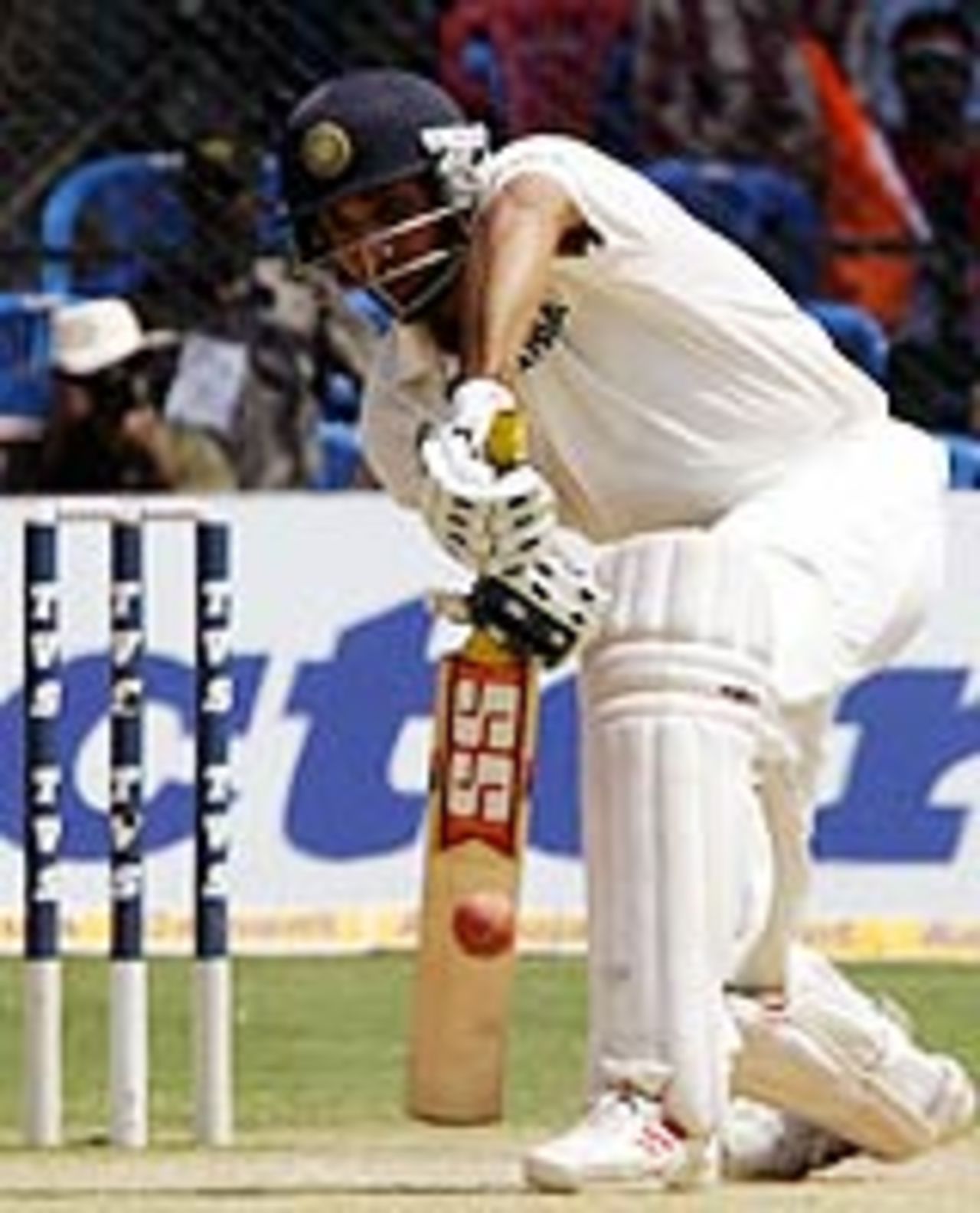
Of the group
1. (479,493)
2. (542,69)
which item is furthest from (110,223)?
(479,493)

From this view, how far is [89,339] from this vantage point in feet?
47.7

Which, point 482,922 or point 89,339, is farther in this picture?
point 89,339

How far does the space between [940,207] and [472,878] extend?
8.40 metres

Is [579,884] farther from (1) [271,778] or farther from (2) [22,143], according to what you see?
(2) [22,143]

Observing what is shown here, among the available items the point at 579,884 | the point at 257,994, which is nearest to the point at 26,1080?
the point at 257,994

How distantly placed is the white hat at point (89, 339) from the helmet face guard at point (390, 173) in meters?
6.83

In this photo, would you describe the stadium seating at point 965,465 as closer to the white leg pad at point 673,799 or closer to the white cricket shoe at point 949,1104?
the white cricket shoe at point 949,1104

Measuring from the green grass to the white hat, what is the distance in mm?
2265

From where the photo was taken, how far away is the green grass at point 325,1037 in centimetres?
1004

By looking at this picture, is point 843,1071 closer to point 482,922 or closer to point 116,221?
point 482,922

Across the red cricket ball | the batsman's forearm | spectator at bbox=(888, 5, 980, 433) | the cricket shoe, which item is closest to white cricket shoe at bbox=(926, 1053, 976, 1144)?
the cricket shoe

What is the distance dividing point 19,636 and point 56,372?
198cm

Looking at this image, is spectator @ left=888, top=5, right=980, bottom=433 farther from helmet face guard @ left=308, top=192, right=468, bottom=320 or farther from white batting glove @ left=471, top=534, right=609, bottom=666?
white batting glove @ left=471, top=534, right=609, bottom=666

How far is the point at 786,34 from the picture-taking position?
15.9 metres
